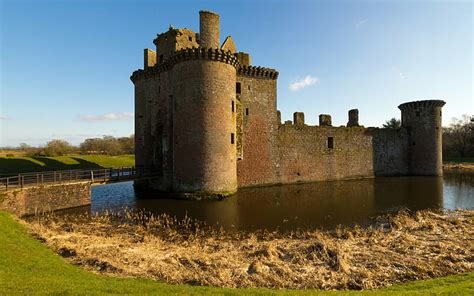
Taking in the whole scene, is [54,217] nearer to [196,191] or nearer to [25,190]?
[25,190]

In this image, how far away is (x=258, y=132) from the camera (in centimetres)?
2391

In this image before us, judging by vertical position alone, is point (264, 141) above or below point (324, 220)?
above

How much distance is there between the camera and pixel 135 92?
80.9 feet

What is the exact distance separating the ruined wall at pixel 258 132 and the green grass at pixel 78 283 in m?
16.4

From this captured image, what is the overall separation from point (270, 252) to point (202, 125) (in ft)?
37.8

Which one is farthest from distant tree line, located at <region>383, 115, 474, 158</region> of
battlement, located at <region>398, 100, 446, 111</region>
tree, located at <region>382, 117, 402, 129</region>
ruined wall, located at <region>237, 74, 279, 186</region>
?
ruined wall, located at <region>237, 74, 279, 186</region>

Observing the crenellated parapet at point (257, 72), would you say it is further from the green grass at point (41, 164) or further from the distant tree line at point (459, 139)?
the distant tree line at point (459, 139)

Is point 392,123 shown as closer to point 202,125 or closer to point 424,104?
point 424,104

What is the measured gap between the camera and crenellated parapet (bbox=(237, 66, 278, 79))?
23.2 metres

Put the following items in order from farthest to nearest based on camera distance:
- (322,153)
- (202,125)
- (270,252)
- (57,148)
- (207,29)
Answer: (57,148), (322,153), (207,29), (202,125), (270,252)

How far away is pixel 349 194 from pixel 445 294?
48.2 ft

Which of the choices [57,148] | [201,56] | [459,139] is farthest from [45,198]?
[459,139]

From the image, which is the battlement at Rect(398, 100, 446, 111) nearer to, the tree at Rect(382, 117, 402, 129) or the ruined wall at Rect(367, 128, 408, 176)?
the ruined wall at Rect(367, 128, 408, 176)

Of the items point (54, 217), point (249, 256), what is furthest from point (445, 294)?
point (54, 217)
